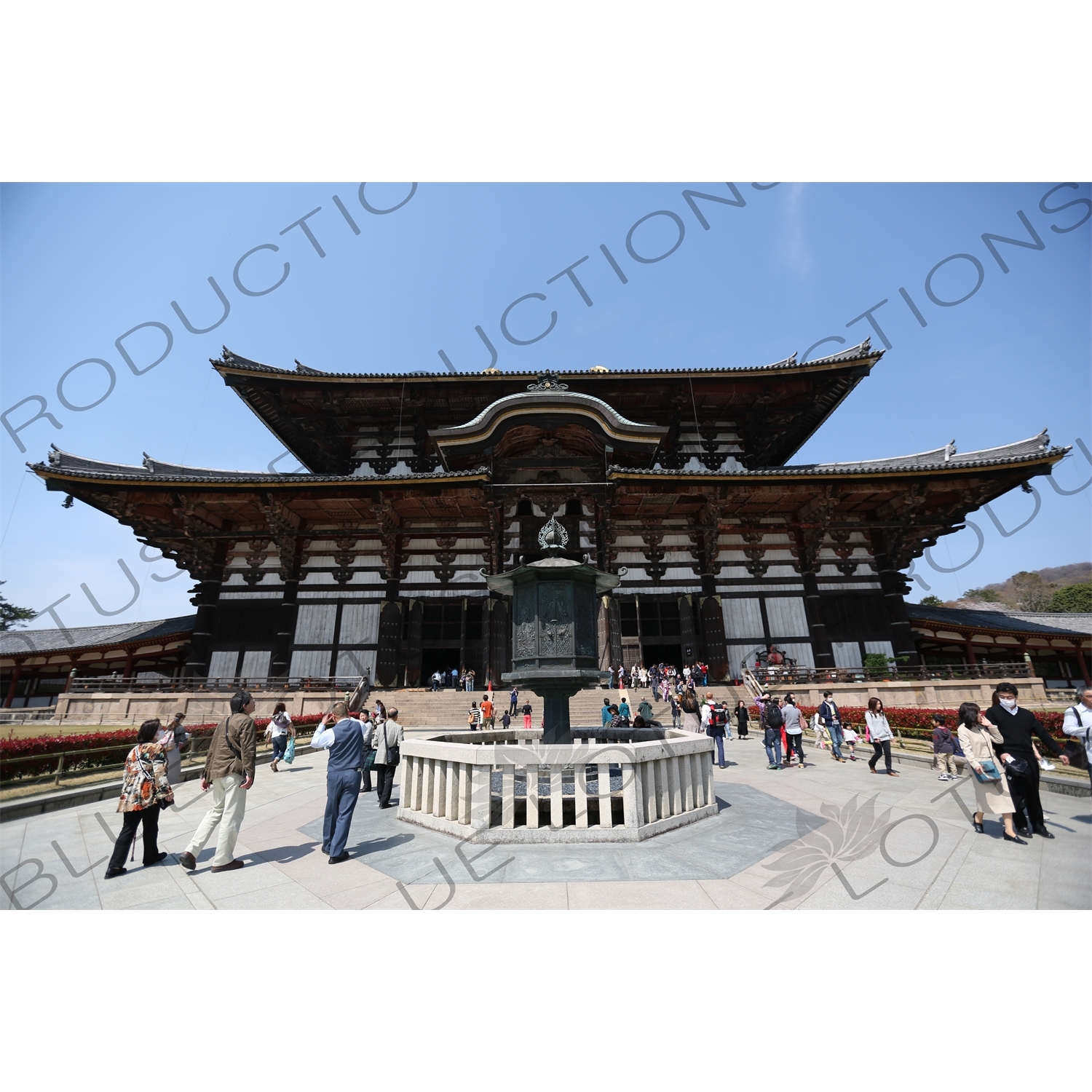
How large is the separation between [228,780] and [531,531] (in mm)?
16096

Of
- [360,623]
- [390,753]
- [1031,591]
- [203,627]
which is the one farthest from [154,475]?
[1031,591]

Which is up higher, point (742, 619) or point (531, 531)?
point (531, 531)

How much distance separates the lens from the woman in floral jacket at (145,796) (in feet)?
14.5

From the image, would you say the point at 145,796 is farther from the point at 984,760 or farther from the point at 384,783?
the point at 984,760

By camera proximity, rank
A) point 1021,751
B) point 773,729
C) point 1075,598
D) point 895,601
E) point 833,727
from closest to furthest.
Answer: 1. point 1021,751
2. point 773,729
3. point 833,727
4. point 895,601
5. point 1075,598

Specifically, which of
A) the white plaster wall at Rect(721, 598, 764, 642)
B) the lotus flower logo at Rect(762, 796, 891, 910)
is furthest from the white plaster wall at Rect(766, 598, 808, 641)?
the lotus flower logo at Rect(762, 796, 891, 910)

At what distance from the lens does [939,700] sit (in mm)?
15852

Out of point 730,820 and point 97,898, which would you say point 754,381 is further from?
point 97,898

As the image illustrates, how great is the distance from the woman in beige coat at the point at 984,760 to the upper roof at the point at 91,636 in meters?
24.5

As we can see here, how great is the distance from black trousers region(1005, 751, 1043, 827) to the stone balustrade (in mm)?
2871

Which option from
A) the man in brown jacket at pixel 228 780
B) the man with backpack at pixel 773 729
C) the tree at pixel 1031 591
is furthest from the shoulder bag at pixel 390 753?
the tree at pixel 1031 591

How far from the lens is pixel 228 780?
4.66m

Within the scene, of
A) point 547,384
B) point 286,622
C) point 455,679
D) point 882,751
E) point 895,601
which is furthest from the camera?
point 895,601

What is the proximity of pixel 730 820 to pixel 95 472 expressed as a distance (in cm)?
2272
